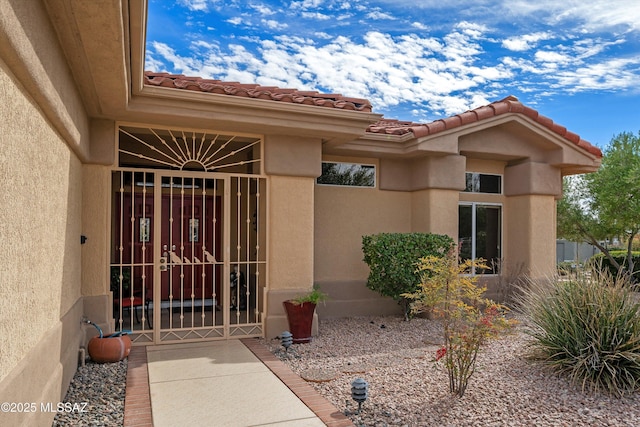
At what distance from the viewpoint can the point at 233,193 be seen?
1094cm

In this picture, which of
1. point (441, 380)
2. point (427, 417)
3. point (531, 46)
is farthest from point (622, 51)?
point (427, 417)

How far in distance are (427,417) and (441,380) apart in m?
1.16

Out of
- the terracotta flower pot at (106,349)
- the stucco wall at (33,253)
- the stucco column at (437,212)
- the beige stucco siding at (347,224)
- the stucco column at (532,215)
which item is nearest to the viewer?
the stucco wall at (33,253)

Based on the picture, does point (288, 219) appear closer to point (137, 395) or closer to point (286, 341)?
point (286, 341)

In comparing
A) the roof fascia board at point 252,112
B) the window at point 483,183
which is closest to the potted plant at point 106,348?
the roof fascia board at point 252,112

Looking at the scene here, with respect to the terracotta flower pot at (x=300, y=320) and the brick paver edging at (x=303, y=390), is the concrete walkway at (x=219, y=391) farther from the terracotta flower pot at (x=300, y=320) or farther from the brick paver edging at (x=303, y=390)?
the terracotta flower pot at (x=300, y=320)

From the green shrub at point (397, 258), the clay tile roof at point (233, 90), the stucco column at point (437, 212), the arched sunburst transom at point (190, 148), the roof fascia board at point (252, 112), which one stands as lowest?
the green shrub at point (397, 258)

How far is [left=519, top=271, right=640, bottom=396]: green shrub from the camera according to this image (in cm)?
544

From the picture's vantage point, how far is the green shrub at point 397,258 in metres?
8.86

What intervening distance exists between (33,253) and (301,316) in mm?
4721

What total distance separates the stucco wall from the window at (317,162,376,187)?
5334 millimetres

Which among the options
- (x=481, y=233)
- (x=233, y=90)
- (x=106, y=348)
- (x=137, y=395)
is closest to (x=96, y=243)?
(x=106, y=348)

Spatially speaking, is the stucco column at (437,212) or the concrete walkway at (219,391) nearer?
the concrete walkway at (219,391)

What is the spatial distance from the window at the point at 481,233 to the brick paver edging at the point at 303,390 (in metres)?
5.74
